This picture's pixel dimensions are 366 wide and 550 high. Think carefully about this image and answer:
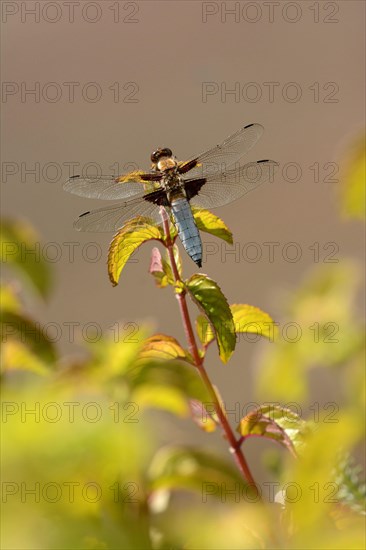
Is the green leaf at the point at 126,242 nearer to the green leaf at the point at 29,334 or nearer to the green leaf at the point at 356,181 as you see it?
the green leaf at the point at 29,334

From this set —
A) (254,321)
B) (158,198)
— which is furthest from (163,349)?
(158,198)

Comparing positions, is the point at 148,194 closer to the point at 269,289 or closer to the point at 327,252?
the point at 269,289

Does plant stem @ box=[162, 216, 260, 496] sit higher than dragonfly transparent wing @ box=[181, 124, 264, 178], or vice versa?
dragonfly transparent wing @ box=[181, 124, 264, 178]

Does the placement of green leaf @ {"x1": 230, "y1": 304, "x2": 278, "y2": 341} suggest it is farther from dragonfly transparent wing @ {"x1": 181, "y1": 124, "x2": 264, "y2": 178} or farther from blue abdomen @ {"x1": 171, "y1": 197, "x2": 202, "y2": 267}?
dragonfly transparent wing @ {"x1": 181, "y1": 124, "x2": 264, "y2": 178}

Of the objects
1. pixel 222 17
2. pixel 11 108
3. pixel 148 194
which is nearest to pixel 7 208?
pixel 11 108

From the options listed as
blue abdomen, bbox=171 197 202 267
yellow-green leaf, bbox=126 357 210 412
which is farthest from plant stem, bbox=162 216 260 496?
blue abdomen, bbox=171 197 202 267
